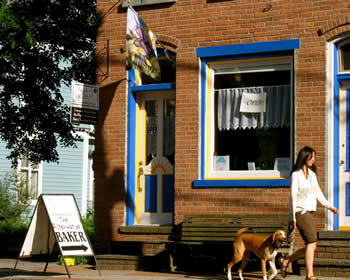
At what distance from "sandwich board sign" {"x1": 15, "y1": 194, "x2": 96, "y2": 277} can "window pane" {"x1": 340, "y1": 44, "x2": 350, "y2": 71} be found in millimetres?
4883

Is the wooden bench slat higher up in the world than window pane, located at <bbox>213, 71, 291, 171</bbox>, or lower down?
lower down

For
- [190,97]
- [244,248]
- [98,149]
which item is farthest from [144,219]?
[244,248]

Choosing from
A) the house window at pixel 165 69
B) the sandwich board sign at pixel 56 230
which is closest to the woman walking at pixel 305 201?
the sandwich board sign at pixel 56 230

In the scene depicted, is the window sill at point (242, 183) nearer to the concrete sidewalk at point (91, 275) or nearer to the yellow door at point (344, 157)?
the yellow door at point (344, 157)

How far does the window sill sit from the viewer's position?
12.4m

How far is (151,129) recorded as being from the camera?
14125 mm

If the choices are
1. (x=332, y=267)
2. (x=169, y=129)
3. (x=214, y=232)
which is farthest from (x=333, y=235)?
(x=169, y=129)

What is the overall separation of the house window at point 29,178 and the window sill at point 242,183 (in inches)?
471

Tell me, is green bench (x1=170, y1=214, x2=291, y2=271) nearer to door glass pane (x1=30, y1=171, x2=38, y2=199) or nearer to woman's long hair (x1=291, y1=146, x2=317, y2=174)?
woman's long hair (x1=291, y1=146, x2=317, y2=174)

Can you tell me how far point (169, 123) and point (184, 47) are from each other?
146 cm

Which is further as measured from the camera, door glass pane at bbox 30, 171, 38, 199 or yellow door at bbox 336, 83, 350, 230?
door glass pane at bbox 30, 171, 38, 199

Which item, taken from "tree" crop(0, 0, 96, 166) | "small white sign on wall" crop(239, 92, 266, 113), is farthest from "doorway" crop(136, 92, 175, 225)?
"tree" crop(0, 0, 96, 166)

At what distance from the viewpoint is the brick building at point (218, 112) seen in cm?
1223

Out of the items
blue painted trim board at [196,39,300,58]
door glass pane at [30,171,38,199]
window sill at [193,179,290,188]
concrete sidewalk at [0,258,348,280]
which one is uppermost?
blue painted trim board at [196,39,300,58]
